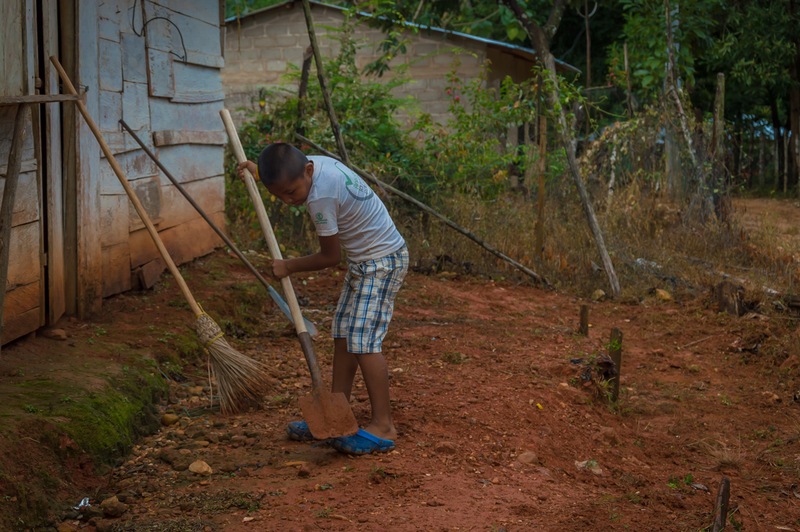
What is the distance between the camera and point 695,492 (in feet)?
10.2

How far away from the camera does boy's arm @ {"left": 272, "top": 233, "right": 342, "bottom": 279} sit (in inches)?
118

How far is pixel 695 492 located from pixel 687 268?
14.5ft

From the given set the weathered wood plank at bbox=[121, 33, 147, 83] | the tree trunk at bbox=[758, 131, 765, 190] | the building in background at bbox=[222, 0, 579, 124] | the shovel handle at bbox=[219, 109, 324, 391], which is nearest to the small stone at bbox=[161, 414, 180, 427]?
the shovel handle at bbox=[219, 109, 324, 391]

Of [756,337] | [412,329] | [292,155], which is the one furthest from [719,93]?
[292,155]

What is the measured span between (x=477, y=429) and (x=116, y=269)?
9.35 ft

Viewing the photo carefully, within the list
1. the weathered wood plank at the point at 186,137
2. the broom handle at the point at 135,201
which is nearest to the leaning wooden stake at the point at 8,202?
the broom handle at the point at 135,201

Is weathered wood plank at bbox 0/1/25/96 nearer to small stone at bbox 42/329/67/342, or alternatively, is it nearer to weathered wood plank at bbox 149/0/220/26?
small stone at bbox 42/329/67/342

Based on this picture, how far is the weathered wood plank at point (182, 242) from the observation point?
16.8 ft

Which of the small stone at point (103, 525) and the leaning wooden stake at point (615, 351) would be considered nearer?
the small stone at point (103, 525)

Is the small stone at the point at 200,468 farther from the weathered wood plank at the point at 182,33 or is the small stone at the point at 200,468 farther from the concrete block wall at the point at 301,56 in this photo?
the concrete block wall at the point at 301,56

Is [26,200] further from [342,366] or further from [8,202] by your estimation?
[342,366]

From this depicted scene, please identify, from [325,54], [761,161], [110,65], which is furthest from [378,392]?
[761,161]

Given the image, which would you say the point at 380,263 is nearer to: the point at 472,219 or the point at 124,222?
the point at 124,222

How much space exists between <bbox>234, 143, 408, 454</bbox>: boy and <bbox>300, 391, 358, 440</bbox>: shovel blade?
0.08 meters
